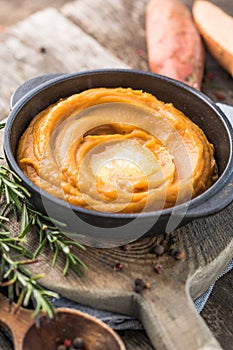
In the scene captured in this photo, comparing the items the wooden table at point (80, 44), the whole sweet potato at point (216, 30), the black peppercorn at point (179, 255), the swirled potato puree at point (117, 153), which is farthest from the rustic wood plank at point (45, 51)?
the black peppercorn at point (179, 255)

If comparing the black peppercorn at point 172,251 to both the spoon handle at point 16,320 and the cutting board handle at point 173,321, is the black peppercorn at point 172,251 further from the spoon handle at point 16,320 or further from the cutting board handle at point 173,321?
the spoon handle at point 16,320

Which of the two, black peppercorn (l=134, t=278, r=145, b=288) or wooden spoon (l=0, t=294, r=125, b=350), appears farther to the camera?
black peppercorn (l=134, t=278, r=145, b=288)

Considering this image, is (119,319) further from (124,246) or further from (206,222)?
(206,222)

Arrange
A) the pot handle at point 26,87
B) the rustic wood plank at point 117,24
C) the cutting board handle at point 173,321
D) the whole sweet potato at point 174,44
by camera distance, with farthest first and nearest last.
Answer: the rustic wood plank at point 117,24 < the whole sweet potato at point 174,44 < the pot handle at point 26,87 < the cutting board handle at point 173,321

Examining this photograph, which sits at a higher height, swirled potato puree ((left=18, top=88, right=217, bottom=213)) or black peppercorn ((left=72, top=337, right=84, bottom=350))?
swirled potato puree ((left=18, top=88, right=217, bottom=213))

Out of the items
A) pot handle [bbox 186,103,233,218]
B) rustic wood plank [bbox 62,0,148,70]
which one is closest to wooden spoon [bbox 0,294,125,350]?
pot handle [bbox 186,103,233,218]

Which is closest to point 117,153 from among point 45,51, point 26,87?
point 26,87

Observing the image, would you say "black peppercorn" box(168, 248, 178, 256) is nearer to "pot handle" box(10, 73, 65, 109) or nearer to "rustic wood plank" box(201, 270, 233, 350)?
"rustic wood plank" box(201, 270, 233, 350)

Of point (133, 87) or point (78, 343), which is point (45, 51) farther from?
point (78, 343)
